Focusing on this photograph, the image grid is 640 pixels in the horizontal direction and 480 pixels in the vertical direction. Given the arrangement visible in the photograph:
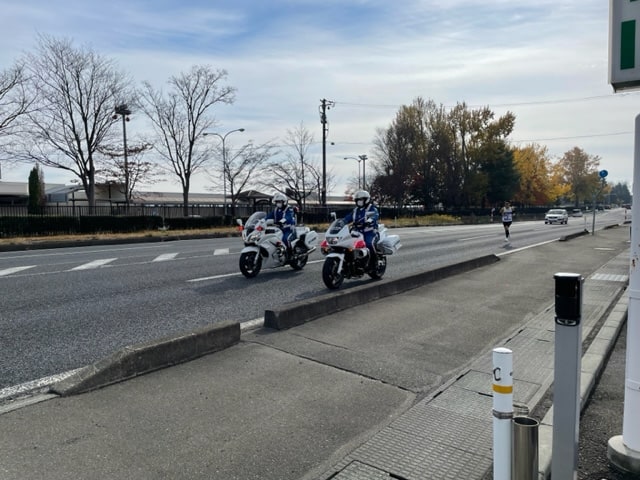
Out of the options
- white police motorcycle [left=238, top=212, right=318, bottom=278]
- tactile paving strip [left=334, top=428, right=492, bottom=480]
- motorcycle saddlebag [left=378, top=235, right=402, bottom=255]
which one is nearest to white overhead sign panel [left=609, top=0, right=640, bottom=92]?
tactile paving strip [left=334, top=428, right=492, bottom=480]

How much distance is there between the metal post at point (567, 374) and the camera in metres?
2.55

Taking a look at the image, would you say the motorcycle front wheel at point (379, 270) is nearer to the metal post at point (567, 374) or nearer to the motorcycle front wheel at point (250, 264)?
the motorcycle front wheel at point (250, 264)

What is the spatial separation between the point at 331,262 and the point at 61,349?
16.2 ft

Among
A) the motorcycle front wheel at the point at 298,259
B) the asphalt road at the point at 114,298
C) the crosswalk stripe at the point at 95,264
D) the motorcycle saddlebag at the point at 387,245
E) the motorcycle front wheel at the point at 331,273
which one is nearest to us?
the asphalt road at the point at 114,298

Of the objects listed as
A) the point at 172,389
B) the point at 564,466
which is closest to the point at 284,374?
the point at 172,389

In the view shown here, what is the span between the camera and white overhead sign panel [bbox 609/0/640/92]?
2625mm

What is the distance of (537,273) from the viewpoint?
11500 millimetres

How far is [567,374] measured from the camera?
2.61m

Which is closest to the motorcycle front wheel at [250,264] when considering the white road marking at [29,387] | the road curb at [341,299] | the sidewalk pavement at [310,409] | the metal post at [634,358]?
the road curb at [341,299]

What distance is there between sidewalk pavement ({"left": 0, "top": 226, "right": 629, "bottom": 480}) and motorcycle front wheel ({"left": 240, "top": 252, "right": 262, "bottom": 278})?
4.48 meters

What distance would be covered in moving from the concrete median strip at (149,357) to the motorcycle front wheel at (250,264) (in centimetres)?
516

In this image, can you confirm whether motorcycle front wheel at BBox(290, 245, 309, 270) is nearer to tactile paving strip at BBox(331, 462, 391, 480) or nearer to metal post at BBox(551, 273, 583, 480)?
tactile paving strip at BBox(331, 462, 391, 480)

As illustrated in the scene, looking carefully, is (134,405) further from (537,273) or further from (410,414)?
(537,273)

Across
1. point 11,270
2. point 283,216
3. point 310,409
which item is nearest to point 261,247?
point 283,216
